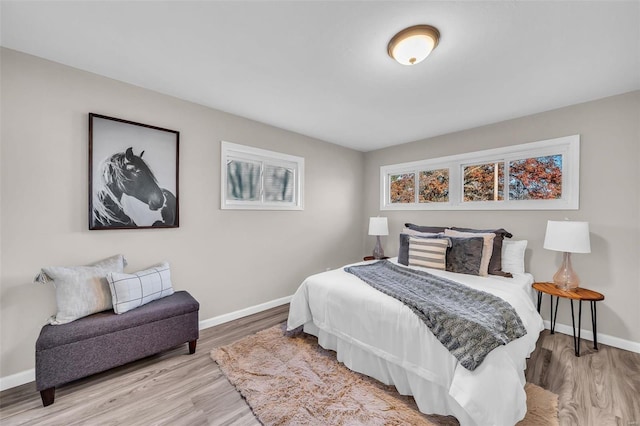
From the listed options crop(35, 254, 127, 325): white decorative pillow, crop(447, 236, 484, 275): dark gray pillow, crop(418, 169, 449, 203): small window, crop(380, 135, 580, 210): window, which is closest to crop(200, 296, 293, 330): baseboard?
crop(35, 254, 127, 325): white decorative pillow

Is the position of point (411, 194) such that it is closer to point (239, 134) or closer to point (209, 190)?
point (239, 134)

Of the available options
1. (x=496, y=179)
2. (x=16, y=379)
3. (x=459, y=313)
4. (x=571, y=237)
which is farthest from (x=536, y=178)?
(x=16, y=379)

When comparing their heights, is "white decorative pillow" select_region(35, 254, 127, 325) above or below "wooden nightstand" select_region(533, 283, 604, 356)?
above

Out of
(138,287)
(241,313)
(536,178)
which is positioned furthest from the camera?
(241,313)

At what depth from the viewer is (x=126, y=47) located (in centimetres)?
184

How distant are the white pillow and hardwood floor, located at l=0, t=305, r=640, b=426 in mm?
792

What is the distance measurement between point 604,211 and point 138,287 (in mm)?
4393

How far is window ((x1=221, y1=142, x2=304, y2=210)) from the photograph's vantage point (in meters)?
3.05

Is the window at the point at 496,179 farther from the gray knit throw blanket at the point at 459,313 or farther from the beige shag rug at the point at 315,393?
the beige shag rug at the point at 315,393

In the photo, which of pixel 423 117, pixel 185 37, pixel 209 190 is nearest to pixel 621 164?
pixel 423 117

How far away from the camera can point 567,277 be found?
8.10 ft

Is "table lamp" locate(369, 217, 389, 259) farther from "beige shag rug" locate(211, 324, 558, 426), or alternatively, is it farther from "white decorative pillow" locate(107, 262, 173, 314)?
"white decorative pillow" locate(107, 262, 173, 314)

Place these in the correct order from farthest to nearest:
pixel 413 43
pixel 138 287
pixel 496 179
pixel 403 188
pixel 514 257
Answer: pixel 403 188 < pixel 496 179 < pixel 514 257 < pixel 138 287 < pixel 413 43

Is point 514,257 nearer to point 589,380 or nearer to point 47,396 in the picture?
point 589,380
